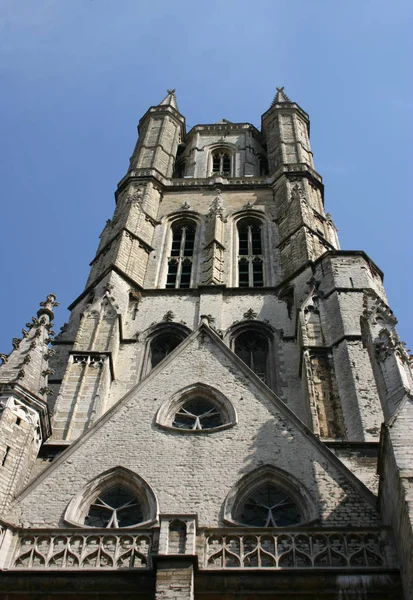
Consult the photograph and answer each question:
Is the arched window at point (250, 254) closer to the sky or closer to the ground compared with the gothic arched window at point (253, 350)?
closer to the sky

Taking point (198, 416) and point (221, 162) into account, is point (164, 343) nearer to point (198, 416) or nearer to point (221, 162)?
point (198, 416)

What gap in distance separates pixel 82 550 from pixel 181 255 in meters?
14.8

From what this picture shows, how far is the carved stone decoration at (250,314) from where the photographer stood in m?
20.5

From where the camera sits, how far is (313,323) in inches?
740

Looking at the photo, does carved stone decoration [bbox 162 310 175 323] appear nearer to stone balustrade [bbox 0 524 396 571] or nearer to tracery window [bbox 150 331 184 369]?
tracery window [bbox 150 331 184 369]

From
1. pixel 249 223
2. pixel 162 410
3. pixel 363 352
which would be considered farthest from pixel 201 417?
pixel 249 223

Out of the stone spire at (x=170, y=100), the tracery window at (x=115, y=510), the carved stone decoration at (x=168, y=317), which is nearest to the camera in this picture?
the tracery window at (x=115, y=510)

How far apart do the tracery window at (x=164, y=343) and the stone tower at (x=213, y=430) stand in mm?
48

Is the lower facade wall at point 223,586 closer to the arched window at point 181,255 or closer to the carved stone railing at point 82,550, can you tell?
the carved stone railing at point 82,550

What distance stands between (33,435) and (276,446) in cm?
421

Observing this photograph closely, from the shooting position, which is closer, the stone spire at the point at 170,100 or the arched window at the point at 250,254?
the arched window at the point at 250,254

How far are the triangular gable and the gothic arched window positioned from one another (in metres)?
4.05

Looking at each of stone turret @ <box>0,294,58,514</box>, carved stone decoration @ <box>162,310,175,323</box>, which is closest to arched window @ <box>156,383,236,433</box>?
stone turret @ <box>0,294,58,514</box>

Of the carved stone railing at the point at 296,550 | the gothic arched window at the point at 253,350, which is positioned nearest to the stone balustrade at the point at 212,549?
the carved stone railing at the point at 296,550
